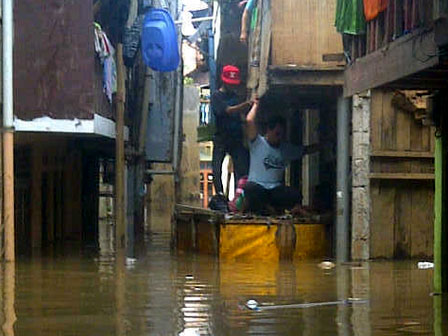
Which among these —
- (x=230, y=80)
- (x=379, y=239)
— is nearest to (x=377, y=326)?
(x=379, y=239)

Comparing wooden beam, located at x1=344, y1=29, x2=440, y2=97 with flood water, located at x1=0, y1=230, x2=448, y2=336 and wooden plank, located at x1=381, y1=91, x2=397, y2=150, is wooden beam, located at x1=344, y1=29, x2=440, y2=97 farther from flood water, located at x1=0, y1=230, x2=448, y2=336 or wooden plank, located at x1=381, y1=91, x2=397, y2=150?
wooden plank, located at x1=381, y1=91, x2=397, y2=150

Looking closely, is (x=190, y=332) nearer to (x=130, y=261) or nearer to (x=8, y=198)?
(x=8, y=198)

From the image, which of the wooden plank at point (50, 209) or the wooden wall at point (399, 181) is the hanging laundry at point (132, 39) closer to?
the wooden plank at point (50, 209)

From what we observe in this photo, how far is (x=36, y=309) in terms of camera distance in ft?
26.0

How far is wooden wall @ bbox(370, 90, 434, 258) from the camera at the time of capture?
43.3ft

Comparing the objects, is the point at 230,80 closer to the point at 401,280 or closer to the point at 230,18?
the point at 230,18

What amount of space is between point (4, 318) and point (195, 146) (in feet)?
74.2

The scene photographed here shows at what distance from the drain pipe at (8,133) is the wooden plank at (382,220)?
4968 mm

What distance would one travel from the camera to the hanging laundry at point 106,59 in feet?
47.1

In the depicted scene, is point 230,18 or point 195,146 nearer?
point 230,18

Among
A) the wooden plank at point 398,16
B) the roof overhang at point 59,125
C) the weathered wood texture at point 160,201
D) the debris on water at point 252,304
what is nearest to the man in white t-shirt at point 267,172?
the roof overhang at point 59,125

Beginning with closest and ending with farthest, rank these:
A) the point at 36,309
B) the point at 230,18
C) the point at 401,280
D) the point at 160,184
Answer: the point at 36,309 < the point at 401,280 < the point at 230,18 < the point at 160,184

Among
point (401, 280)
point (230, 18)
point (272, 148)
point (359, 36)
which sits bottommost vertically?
point (401, 280)

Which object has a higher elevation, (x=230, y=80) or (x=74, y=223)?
(x=230, y=80)
